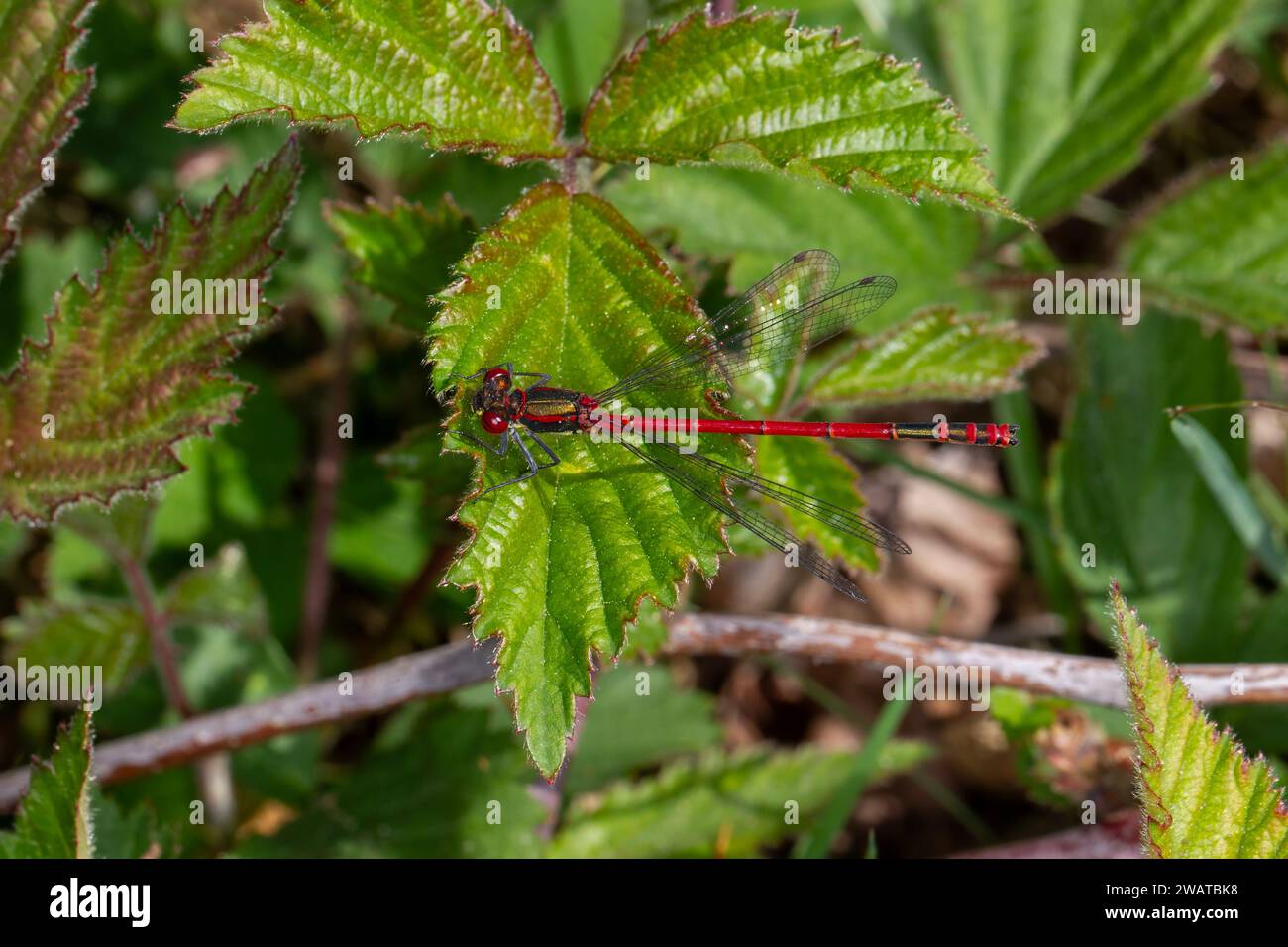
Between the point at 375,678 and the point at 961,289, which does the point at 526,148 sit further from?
the point at 961,289

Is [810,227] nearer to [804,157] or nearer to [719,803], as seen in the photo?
[804,157]

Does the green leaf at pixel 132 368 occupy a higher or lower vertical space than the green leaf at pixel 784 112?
lower

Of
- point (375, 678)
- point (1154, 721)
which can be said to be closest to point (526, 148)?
point (375, 678)

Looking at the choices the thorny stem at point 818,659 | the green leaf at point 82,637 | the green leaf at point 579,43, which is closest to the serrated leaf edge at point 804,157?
the thorny stem at point 818,659

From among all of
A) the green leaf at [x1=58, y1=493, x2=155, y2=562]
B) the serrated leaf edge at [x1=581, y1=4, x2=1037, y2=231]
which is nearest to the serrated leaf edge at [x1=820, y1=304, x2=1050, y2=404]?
the serrated leaf edge at [x1=581, y1=4, x2=1037, y2=231]

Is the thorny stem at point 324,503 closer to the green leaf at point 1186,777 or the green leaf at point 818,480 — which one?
the green leaf at point 818,480

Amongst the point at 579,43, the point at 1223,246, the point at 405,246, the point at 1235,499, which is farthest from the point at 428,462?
the point at 1223,246
